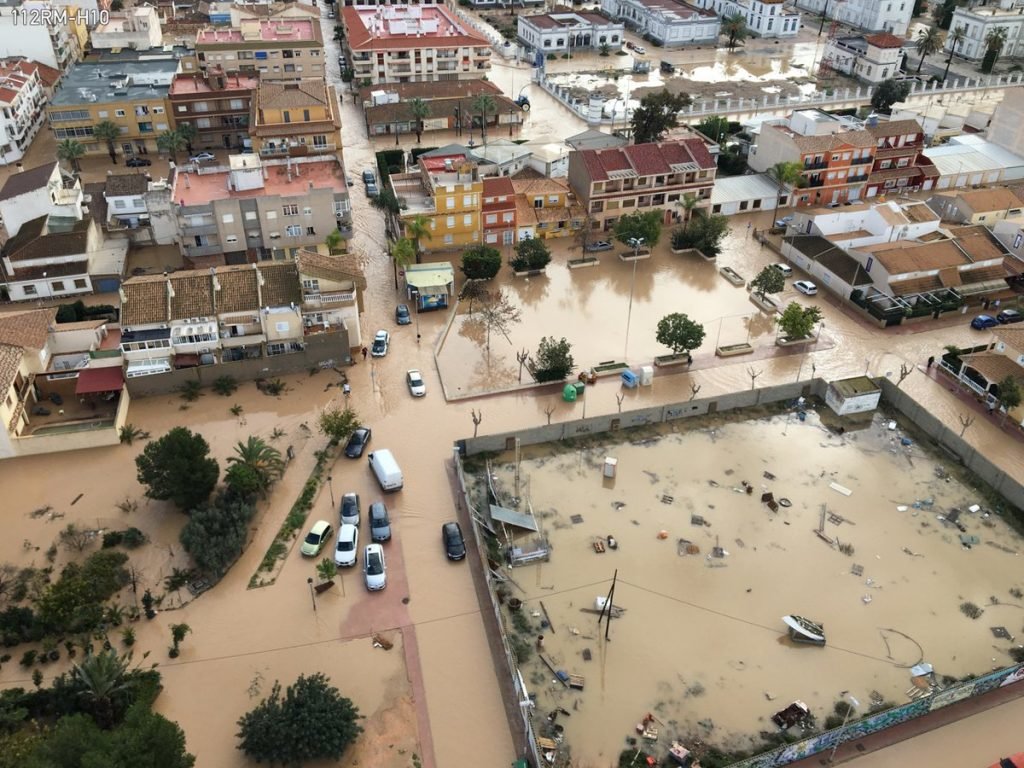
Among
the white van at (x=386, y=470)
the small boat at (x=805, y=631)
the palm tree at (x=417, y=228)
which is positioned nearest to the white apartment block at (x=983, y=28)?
the palm tree at (x=417, y=228)

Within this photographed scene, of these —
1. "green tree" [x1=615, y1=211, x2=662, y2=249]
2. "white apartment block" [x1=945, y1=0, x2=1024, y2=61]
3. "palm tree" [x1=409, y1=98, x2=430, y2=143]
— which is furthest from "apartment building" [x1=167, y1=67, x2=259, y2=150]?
"white apartment block" [x1=945, y1=0, x2=1024, y2=61]

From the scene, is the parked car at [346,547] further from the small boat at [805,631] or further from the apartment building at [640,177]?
the apartment building at [640,177]

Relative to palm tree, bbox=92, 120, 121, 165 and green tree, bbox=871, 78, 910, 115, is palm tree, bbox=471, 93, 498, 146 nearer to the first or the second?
palm tree, bbox=92, 120, 121, 165

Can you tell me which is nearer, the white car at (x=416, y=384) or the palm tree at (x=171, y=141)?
the white car at (x=416, y=384)

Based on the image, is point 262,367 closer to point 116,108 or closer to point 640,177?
point 640,177

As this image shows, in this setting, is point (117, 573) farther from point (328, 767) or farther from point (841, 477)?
point (841, 477)

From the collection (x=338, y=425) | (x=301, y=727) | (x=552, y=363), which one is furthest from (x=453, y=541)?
(x=552, y=363)
